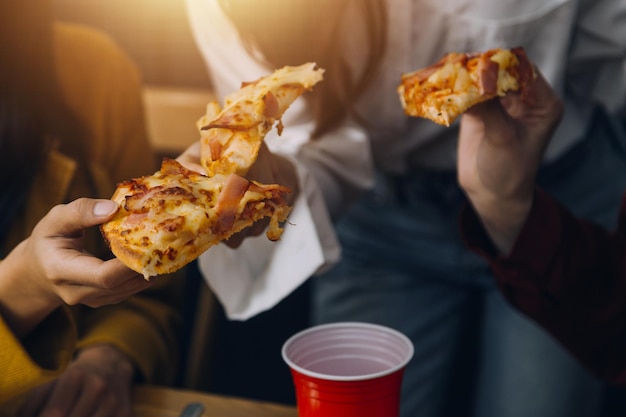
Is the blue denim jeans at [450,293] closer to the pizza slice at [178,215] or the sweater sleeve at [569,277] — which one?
the sweater sleeve at [569,277]

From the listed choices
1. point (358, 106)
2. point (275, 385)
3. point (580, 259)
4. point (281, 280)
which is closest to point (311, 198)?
point (281, 280)

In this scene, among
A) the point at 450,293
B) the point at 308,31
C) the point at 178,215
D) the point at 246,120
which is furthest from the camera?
the point at 450,293

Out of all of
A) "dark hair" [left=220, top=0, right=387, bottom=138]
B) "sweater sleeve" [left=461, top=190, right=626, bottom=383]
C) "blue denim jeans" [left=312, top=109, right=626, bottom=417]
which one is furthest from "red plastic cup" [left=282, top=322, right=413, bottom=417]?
"blue denim jeans" [left=312, top=109, right=626, bottom=417]

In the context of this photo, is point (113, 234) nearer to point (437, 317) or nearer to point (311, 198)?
point (311, 198)

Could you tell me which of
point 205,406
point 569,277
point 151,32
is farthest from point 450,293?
point 151,32

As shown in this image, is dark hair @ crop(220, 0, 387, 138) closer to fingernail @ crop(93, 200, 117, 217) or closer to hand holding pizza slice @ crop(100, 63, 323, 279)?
hand holding pizza slice @ crop(100, 63, 323, 279)

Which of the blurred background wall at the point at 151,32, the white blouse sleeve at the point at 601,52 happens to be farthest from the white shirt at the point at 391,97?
the blurred background wall at the point at 151,32

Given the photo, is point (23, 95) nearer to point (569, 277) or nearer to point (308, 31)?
point (308, 31)
